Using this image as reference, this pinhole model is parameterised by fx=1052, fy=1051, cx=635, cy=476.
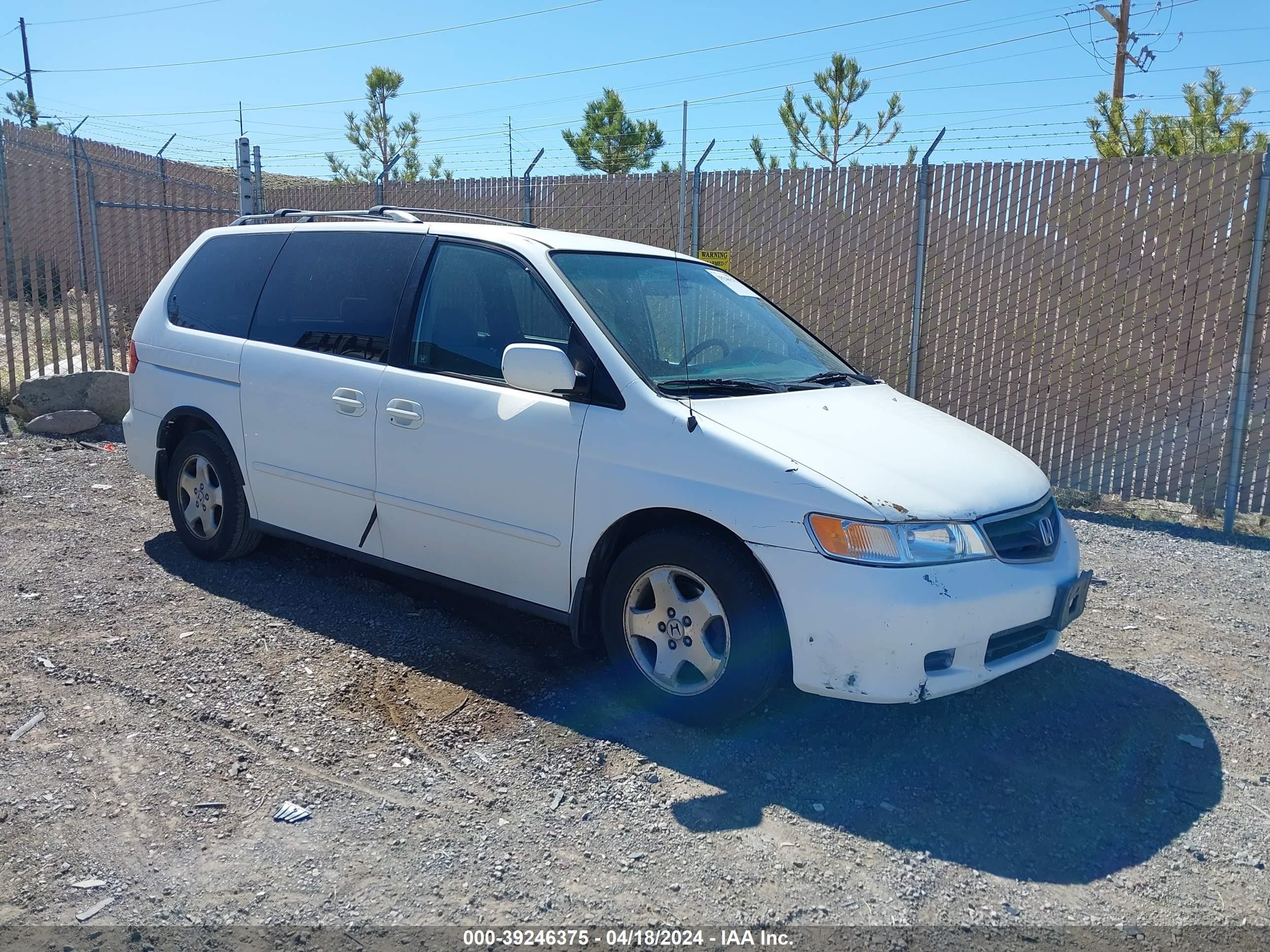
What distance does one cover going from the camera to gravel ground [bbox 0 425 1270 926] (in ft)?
10.0

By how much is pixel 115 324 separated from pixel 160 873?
10.7 meters

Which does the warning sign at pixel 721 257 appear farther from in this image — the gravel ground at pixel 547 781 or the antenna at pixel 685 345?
the gravel ground at pixel 547 781

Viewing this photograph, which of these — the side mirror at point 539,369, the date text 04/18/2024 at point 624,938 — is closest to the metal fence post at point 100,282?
the side mirror at point 539,369

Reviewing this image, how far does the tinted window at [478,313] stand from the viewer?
4566mm

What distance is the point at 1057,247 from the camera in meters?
8.47

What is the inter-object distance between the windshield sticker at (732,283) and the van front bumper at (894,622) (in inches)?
79.9

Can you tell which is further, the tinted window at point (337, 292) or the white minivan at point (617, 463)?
the tinted window at point (337, 292)

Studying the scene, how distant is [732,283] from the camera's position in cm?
543

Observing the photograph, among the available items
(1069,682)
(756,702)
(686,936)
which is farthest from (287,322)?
(1069,682)

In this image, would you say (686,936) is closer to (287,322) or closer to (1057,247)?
(287,322)

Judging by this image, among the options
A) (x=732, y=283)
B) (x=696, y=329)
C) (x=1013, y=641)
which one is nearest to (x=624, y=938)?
(x=1013, y=641)

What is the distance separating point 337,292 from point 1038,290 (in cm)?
585

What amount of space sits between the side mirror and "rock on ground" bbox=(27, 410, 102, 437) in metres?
7.11

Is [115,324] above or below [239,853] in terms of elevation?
above
